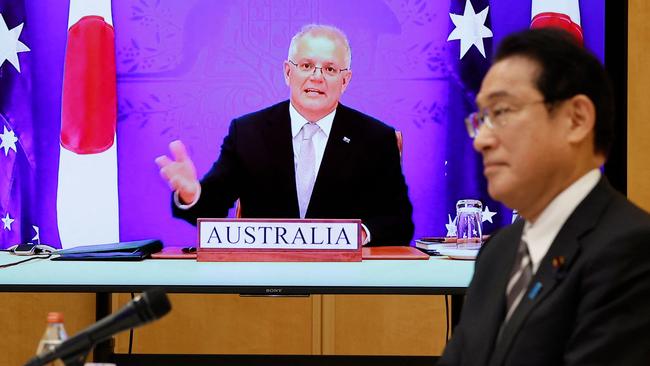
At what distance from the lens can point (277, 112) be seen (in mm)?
4375

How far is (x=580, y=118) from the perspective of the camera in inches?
57.3

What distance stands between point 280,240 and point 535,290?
1.74m

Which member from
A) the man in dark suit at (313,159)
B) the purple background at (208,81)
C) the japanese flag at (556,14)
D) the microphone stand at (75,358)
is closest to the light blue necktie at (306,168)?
the man in dark suit at (313,159)

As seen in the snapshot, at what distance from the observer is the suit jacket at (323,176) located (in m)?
4.32

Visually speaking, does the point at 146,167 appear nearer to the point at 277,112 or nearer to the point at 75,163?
the point at 75,163

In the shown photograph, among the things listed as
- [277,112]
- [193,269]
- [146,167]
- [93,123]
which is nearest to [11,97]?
[93,123]

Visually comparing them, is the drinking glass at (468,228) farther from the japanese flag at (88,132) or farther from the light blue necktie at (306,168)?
the japanese flag at (88,132)

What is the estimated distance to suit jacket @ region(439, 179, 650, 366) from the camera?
4.39 feet

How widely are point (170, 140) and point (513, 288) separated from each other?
10.2ft

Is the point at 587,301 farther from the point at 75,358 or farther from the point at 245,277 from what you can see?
the point at 245,277

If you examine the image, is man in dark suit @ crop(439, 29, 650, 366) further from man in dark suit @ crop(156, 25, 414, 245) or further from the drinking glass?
man in dark suit @ crop(156, 25, 414, 245)

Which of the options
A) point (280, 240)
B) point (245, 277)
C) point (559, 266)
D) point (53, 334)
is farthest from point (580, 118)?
point (280, 240)

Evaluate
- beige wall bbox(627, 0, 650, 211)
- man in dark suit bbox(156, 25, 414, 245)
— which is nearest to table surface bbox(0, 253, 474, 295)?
man in dark suit bbox(156, 25, 414, 245)

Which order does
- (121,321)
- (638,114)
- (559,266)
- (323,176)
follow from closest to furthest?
(121,321)
(559,266)
(323,176)
(638,114)
